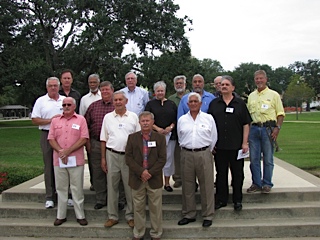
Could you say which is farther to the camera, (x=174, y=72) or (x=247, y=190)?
(x=174, y=72)

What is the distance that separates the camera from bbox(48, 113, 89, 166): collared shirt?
5.10 m

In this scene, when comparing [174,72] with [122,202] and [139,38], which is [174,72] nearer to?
[139,38]

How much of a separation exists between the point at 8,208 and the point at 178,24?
21.8 m

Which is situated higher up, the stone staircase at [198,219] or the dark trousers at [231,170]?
the dark trousers at [231,170]

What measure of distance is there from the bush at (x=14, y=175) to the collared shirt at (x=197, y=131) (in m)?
4.83

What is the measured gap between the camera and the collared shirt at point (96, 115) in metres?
5.51

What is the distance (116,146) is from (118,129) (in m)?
0.25

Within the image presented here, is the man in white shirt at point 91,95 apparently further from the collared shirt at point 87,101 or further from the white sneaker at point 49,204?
the white sneaker at point 49,204

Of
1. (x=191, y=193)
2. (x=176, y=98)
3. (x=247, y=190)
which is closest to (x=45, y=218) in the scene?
(x=191, y=193)

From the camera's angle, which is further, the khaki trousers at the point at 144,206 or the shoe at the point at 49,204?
the shoe at the point at 49,204

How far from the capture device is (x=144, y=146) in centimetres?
475

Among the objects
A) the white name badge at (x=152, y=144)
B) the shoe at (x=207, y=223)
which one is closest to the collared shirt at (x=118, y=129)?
the white name badge at (x=152, y=144)

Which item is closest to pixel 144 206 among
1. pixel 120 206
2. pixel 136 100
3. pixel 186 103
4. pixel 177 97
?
pixel 120 206

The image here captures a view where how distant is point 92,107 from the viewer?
5605 mm
